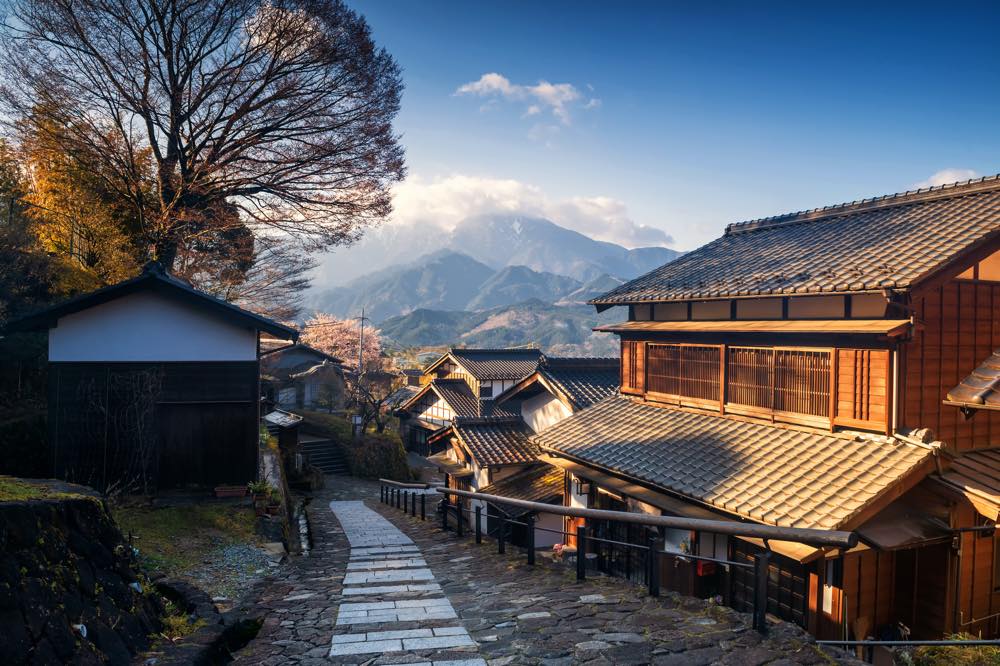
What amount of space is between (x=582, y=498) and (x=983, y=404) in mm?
8194

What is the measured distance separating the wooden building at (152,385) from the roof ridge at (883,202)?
12.3m

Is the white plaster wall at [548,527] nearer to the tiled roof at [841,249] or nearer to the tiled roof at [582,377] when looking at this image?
the tiled roof at [582,377]

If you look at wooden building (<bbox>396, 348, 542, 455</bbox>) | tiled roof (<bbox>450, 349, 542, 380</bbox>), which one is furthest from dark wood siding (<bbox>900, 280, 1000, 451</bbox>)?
tiled roof (<bbox>450, 349, 542, 380</bbox>)

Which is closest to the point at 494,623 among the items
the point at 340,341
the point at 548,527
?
the point at 548,527

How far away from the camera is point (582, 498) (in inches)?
554

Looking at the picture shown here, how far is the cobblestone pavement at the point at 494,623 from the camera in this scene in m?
4.41

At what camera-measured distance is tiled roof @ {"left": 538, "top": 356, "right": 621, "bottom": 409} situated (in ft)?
62.6

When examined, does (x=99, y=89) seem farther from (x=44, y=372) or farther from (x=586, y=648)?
(x=586, y=648)

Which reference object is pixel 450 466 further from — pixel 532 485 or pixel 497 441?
pixel 532 485

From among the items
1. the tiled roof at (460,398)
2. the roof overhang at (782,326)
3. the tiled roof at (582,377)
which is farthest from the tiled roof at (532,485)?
the tiled roof at (460,398)

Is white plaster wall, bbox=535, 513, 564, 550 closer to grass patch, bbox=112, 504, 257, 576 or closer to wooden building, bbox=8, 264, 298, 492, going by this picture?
wooden building, bbox=8, 264, 298, 492

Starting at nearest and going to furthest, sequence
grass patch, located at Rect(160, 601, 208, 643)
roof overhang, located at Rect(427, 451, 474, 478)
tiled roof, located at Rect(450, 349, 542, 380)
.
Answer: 1. grass patch, located at Rect(160, 601, 208, 643)
2. roof overhang, located at Rect(427, 451, 474, 478)
3. tiled roof, located at Rect(450, 349, 542, 380)

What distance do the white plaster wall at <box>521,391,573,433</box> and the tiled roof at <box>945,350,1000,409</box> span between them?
36.5ft

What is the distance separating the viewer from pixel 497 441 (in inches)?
814
